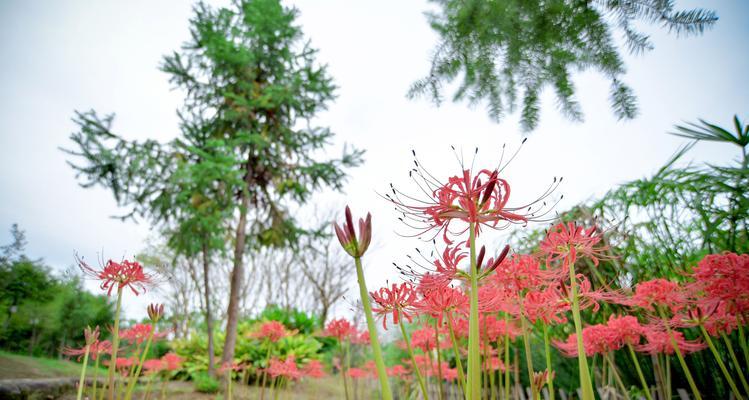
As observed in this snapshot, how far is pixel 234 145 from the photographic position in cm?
796

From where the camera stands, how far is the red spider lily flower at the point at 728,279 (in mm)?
1026

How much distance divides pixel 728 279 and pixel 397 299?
1008 millimetres

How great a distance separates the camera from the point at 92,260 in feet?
4.31

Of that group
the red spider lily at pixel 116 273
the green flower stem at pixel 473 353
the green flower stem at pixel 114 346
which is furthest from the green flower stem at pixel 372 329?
the red spider lily at pixel 116 273

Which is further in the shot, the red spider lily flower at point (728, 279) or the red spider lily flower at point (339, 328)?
the red spider lily flower at point (339, 328)

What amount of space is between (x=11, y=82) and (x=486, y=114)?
664 centimetres

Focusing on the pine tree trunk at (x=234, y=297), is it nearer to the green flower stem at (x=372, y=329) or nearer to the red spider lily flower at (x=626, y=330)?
the red spider lily flower at (x=626, y=330)

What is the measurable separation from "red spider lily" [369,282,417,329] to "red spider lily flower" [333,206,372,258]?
44 centimetres

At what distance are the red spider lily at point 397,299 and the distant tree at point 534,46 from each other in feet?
5.12

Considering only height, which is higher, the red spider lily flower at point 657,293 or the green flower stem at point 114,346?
the red spider lily flower at point 657,293

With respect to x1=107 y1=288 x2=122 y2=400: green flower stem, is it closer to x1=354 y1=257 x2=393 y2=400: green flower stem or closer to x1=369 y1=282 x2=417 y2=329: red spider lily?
x1=369 y1=282 x2=417 y2=329: red spider lily

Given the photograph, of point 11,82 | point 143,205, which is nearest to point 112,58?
point 11,82

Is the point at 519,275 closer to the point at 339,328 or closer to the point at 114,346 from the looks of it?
the point at 114,346

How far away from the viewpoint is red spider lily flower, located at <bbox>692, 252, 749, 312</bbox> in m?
1.03
